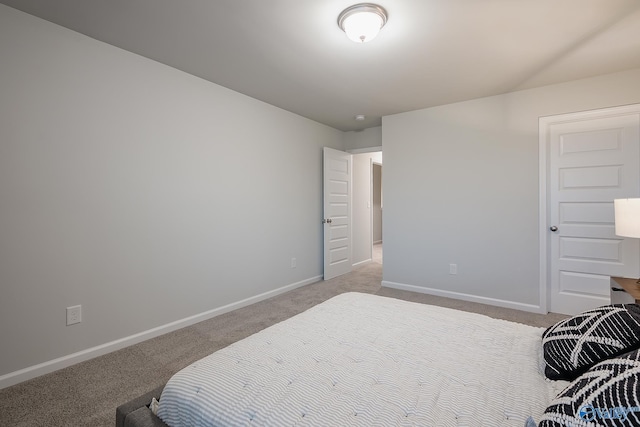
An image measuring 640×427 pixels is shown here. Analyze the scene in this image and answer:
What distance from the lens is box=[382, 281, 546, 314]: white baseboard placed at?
335 centimetres

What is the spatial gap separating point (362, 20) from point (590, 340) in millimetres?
2043

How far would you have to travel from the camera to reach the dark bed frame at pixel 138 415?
1.14 metres

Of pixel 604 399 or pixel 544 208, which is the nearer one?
pixel 604 399

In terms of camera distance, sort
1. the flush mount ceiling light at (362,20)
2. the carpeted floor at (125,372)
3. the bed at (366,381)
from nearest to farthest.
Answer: the bed at (366,381), the carpeted floor at (125,372), the flush mount ceiling light at (362,20)

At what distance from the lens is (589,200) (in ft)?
10.0

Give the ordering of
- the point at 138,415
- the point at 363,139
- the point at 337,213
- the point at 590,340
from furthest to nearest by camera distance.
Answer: the point at 363,139 → the point at 337,213 → the point at 138,415 → the point at 590,340

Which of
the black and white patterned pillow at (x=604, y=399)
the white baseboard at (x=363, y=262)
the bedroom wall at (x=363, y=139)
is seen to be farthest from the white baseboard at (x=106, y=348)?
the bedroom wall at (x=363, y=139)

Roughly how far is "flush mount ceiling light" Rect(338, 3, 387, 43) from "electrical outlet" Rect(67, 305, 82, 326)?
2819 mm

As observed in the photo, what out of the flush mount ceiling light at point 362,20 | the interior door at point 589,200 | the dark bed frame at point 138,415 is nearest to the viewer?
the dark bed frame at point 138,415

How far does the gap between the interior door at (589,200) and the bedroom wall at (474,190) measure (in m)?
0.17

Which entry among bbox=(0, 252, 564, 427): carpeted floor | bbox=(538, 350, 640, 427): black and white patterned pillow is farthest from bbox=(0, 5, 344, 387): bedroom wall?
bbox=(538, 350, 640, 427): black and white patterned pillow

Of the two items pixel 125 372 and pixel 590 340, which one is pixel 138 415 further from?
pixel 590 340

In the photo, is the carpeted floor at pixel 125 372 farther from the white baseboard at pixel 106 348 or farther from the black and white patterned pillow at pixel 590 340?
the black and white patterned pillow at pixel 590 340

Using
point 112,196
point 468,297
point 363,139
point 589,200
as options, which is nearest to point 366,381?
point 112,196
